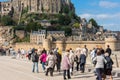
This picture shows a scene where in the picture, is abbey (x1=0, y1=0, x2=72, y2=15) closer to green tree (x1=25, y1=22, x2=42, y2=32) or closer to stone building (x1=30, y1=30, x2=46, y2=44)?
green tree (x1=25, y1=22, x2=42, y2=32)

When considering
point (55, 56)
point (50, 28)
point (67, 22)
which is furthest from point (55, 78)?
point (67, 22)

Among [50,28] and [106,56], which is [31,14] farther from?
[106,56]

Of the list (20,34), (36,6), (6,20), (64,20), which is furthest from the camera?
(36,6)

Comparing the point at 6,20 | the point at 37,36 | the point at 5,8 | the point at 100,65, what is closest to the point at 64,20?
the point at 6,20

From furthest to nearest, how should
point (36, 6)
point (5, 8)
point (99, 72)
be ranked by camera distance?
point (5, 8), point (36, 6), point (99, 72)

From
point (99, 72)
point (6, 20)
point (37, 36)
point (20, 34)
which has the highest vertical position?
point (6, 20)

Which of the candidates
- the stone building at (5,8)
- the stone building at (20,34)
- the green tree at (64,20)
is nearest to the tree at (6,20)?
the stone building at (5,8)

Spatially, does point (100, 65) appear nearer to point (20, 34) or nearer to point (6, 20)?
point (20, 34)

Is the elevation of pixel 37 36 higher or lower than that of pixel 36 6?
lower

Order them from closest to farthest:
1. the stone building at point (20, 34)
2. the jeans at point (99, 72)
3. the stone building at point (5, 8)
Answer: the jeans at point (99, 72) < the stone building at point (20, 34) < the stone building at point (5, 8)

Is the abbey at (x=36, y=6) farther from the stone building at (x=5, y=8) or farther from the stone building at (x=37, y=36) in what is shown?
the stone building at (x=37, y=36)

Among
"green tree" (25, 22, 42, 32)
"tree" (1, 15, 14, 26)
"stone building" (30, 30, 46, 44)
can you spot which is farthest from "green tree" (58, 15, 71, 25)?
"tree" (1, 15, 14, 26)

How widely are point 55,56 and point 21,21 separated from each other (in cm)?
12258

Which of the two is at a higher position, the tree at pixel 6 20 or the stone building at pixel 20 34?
the tree at pixel 6 20
